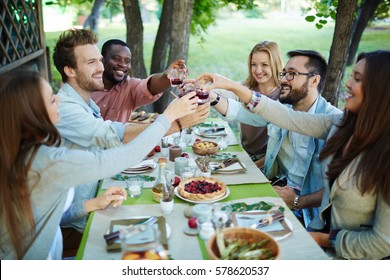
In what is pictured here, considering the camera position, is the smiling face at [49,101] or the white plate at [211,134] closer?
the smiling face at [49,101]

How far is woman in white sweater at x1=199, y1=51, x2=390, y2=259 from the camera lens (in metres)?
1.86

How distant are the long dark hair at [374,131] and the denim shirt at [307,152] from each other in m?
0.64

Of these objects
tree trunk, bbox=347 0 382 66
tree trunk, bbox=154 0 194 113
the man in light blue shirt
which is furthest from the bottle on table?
tree trunk, bbox=347 0 382 66

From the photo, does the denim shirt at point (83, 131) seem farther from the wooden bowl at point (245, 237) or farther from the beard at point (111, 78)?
the beard at point (111, 78)

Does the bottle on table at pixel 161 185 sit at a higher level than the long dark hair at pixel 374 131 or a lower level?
lower

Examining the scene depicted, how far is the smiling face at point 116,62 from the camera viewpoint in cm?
388

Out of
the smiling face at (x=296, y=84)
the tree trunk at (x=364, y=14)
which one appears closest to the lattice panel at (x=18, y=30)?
the smiling face at (x=296, y=84)

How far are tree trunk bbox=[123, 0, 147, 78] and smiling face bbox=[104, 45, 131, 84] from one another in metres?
1.71

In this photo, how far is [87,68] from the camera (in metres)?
2.71

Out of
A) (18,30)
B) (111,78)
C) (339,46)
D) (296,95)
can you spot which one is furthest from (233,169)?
(18,30)

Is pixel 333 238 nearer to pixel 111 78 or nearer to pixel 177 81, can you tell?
pixel 177 81

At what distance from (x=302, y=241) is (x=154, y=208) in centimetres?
85
